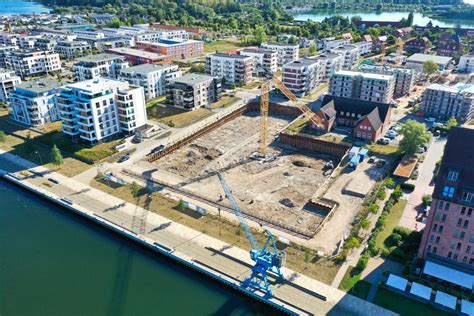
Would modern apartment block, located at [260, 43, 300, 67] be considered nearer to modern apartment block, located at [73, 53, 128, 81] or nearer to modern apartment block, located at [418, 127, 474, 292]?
modern apartment block, located at [73, 53, 128, 81]

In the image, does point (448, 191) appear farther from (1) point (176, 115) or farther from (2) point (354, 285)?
(1) point (176, 115)

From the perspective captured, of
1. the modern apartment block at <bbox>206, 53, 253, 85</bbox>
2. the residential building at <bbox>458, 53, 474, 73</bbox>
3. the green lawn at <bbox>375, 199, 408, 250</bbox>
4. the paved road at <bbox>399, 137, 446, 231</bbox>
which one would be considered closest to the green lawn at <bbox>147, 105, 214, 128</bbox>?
the modern apartment block at <bbox>206, 53, 253, 85</bbox>

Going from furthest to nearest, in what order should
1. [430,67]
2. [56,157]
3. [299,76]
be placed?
[430,67]
[299,76]
[56,157]

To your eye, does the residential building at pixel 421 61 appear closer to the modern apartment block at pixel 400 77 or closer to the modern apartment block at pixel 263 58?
the modern apartment block at pixel 400 77

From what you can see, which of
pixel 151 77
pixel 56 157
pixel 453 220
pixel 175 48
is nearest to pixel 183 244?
pixel 453 220

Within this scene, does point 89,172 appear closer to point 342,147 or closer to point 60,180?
point 60,180

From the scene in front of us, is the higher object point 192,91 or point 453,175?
point 453,175
